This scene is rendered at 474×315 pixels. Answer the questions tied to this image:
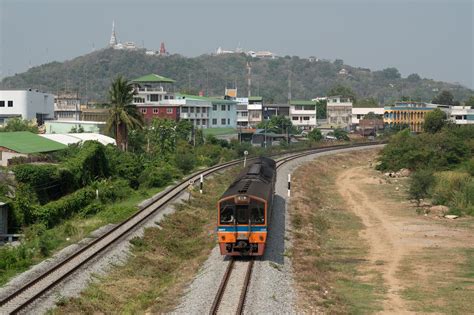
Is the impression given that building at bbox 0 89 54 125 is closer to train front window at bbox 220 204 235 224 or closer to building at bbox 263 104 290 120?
building at bbox 263 104 290 120

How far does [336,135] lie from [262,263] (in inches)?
3524

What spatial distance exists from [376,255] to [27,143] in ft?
113

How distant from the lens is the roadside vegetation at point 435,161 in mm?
49062

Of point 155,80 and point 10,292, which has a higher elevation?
point 155,80

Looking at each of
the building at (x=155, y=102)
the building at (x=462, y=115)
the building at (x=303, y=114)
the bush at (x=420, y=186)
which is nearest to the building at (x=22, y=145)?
the bush at (x=420, y=186)

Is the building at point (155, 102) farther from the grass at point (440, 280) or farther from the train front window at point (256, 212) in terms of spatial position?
the train front window at point (256, 212)

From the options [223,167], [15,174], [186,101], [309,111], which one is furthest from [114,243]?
[309,111]

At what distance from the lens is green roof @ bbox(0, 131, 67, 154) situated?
5234 cm

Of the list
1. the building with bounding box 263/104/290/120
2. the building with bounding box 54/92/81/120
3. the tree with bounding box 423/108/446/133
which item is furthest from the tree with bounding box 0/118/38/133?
the building with bounding box 263/104/290/120

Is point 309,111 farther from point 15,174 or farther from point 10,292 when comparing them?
point 10,292

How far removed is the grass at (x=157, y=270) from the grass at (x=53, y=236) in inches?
112

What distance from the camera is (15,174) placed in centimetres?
3962

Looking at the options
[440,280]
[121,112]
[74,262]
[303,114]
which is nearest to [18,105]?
[121,112]

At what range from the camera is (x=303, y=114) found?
152500 mm
